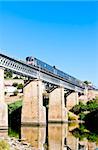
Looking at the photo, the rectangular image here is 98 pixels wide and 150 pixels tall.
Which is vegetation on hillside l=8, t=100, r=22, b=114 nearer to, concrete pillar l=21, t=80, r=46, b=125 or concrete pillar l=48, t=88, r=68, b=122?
concrete pillar l=48, t=88, r=68, b=122

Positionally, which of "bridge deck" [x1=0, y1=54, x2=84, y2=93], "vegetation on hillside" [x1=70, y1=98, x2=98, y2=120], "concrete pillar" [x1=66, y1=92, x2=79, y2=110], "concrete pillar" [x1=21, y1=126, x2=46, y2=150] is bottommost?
"concrete pillar" [x1=21, y1=126, x2=46, y2=150]

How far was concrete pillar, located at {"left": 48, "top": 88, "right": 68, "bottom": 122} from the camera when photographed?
6450 centimetres

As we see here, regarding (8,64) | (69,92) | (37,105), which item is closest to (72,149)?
(8,64)

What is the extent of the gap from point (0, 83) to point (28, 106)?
42.5 feet

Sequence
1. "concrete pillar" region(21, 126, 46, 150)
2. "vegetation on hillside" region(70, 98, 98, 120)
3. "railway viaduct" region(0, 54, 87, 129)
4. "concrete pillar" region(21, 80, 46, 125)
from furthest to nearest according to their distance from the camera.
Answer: "vegetation on hillside" region(70, 98, 98, 120), "concrete pillar" region(21, 80, 46, 125), "railway viaduct" region(0, 54, 87, 129), "concrete pillar" region(21, 126, 46, 150)

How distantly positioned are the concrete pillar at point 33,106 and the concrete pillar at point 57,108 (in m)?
8.83

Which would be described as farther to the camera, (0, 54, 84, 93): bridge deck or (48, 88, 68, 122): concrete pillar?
(48, 88, 68, 122): concrete pillar

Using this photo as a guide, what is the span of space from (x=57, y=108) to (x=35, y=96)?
10902 mm

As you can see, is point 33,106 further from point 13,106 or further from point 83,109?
point 83,109

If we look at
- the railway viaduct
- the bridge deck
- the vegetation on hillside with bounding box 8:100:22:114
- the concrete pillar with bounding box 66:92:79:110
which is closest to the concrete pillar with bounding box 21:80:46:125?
the railway viaduct

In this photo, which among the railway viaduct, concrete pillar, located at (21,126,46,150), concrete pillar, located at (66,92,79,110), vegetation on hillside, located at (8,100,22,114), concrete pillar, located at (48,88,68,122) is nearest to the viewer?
concrete pillar, located at (21,126,46,150)

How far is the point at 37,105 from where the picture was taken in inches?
2167

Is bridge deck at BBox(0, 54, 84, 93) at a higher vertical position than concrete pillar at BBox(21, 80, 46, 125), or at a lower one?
higher

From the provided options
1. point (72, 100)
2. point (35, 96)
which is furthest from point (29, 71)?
point (72, 100)
